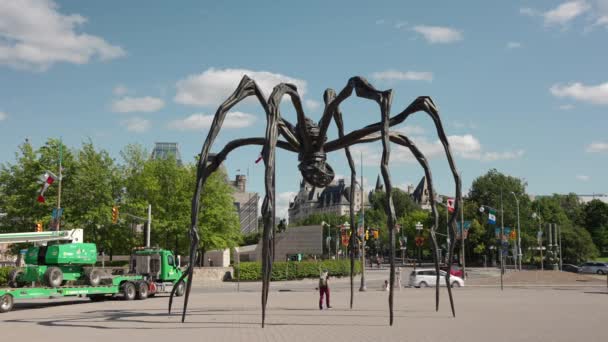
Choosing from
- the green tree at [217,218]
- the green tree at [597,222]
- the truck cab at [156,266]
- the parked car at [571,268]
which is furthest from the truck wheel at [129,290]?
the green tree at [597,222]

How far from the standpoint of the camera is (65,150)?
44719 millimetres

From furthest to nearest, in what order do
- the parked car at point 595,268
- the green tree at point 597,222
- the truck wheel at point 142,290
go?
the green tree at point 597,222
the parked car at point 595,268
the truck wheel at point 142,290

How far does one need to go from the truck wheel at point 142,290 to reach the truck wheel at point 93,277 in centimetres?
225

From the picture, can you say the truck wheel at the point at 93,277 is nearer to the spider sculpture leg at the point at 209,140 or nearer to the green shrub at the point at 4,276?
the green shrub at the point at 4,276

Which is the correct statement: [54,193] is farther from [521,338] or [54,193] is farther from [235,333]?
[521,338]

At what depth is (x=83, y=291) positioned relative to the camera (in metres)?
24.1

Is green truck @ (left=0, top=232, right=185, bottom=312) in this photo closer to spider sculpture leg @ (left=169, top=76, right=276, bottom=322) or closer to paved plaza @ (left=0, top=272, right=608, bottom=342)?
paved plaza @ (left=0, top=272, right=608, bottom=342)

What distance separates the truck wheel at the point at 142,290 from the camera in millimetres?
27203

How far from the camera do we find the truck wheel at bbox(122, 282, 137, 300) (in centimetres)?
2656

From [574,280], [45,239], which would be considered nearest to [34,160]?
[45,239]

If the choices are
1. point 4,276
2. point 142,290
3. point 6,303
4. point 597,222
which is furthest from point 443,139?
point 597,222

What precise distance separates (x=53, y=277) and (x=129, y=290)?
4.17m

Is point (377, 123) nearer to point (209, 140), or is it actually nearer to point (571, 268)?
point (209, 140)

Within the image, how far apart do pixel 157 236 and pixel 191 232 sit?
127 ft
